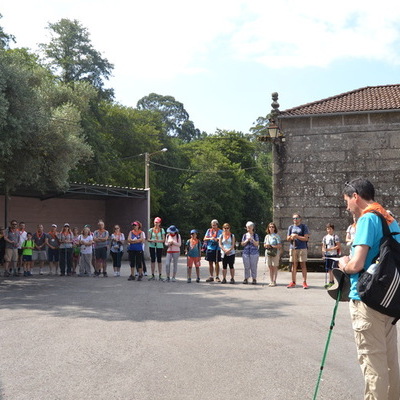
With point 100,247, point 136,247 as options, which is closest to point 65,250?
point 100,247

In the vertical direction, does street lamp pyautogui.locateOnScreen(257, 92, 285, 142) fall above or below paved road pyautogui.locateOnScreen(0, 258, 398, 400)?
above

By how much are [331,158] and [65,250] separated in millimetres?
9703

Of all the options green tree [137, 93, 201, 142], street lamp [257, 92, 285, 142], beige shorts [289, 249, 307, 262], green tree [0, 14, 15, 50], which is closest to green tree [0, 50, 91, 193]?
green tree [0, 14, 15, 50]

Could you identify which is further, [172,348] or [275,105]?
[275,105]

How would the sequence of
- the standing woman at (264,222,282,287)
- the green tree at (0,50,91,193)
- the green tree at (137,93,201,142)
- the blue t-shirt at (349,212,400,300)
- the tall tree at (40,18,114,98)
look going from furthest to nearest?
1. the green tree at (137,93,201,142)
2. the tall tree at (40,18,114,98)
3. the green tree at (0,50,91,193)
4. the standing woman at (264,222,282,287)
5. the blue t-shirt at (349,212,400,300)

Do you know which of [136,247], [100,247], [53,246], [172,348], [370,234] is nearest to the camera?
[370,234]

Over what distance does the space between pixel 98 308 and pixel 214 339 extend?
369cm

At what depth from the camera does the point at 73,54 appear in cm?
4397

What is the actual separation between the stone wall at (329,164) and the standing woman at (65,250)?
7.23 metres

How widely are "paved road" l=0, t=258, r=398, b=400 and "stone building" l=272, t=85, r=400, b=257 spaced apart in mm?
6652

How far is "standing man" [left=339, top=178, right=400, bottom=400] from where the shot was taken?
384cm

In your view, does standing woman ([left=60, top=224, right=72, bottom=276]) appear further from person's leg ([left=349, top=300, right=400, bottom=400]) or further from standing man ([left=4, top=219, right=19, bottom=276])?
person's leg ([left=349, top=300, right=400, bottom=400])

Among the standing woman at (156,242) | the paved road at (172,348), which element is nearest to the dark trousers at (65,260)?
the standing woman at (156,242)

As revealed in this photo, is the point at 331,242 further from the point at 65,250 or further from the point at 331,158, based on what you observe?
the point at 65,250
